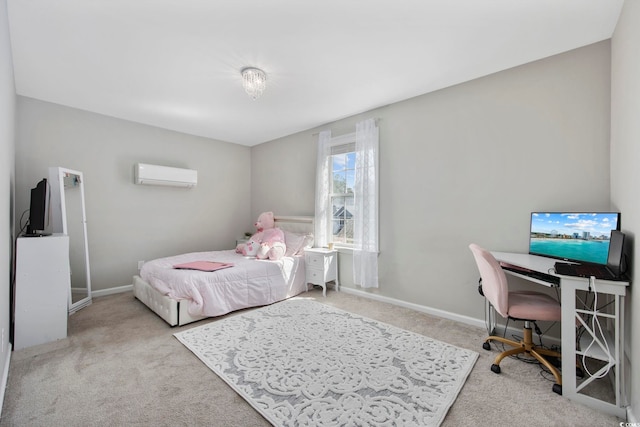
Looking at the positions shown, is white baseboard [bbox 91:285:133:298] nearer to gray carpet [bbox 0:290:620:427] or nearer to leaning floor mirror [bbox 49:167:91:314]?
leaning floor mirror [bbox 49:167:91:314]

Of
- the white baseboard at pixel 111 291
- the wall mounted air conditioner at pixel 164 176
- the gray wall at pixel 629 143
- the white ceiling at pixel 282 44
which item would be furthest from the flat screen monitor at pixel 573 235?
the white baseboard at pixel 111 291

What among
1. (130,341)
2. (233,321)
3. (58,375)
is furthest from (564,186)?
(58,375)

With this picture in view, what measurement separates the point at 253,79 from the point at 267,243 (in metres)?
2.13

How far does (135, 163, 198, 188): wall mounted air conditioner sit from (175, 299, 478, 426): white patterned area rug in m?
2.53

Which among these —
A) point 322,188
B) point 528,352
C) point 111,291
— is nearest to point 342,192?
point 322,188

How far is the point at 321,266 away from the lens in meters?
3.75

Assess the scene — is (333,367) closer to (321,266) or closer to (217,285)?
(217,285)

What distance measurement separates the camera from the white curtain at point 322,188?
405 centimetres

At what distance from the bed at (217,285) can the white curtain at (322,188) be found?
9.3 inches

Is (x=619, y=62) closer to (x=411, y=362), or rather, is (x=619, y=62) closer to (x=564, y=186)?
(x=564, y=186)

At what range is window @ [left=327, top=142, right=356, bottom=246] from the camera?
13.0 ft

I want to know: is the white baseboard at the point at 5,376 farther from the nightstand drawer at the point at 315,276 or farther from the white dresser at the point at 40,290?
the nightstand drawer at the point at 315,276

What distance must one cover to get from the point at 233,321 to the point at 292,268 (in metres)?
1.10

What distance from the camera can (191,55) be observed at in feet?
7.80
